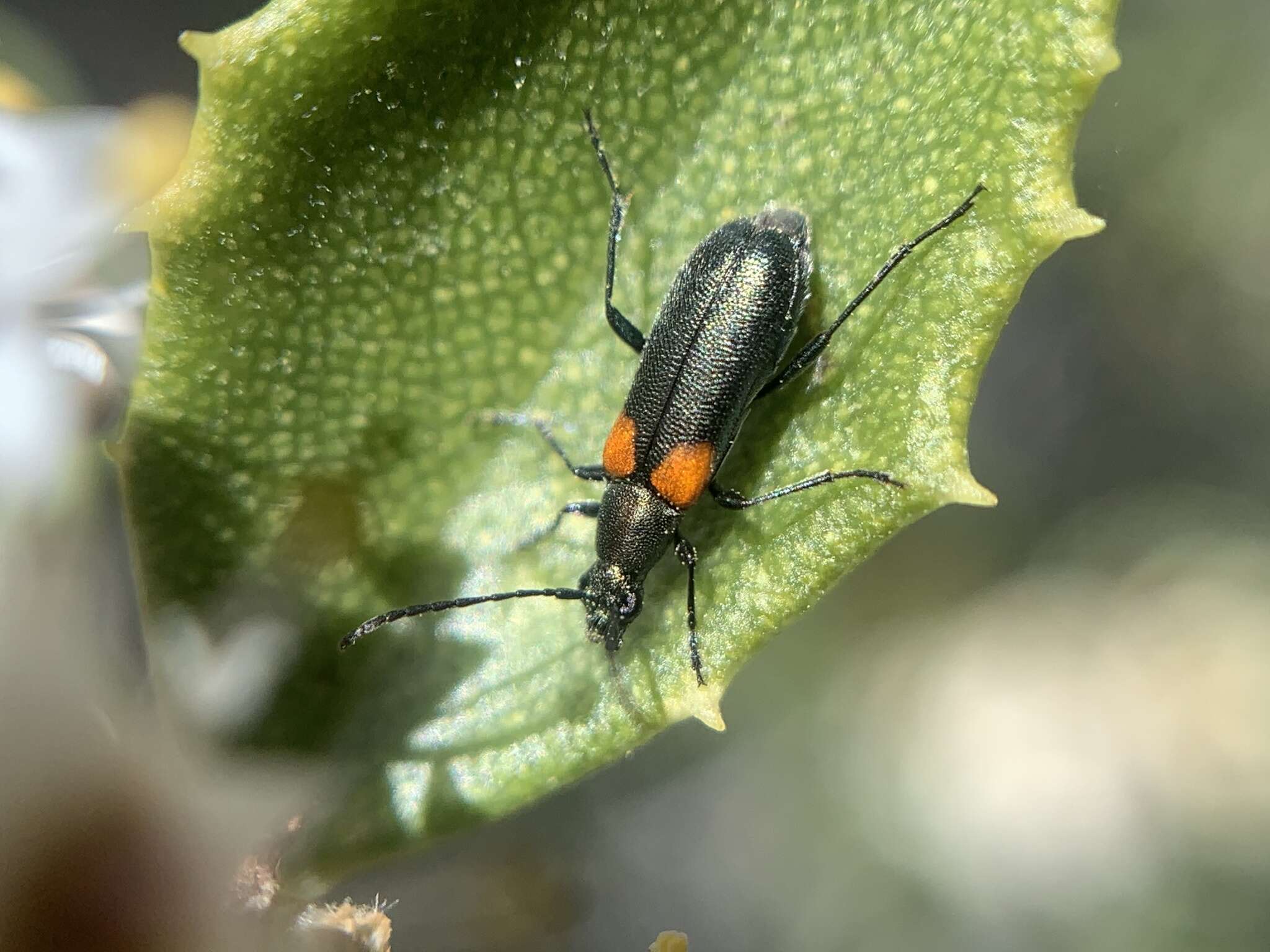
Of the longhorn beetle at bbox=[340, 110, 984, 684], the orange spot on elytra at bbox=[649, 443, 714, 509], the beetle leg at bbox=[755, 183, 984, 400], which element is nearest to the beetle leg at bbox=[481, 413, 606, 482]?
the longhorn beetle at bbox=[340, 110, 984, 684]

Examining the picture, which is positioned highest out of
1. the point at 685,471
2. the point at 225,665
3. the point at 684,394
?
the point at 684,394

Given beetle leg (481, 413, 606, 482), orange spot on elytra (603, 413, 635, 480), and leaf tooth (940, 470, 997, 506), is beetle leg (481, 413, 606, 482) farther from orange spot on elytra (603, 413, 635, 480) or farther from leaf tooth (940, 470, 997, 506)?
leaf tooth (940, 470, 997, 506)

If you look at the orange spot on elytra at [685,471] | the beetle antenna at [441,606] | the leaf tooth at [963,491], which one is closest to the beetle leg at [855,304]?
the orange spot on elytra at [685,471]

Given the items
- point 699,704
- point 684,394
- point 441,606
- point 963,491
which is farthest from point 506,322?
point 963,491

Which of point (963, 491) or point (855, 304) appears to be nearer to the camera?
point (963, 491)

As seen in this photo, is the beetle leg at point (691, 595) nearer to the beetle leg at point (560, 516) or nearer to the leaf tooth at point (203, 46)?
the beetle leg at point (560, 516)

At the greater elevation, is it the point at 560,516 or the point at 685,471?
the point at 685,471

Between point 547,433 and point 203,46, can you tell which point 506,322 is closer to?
point 547,433
